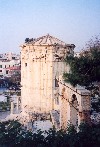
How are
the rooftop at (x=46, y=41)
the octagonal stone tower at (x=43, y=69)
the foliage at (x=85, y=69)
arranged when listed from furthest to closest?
the rooftop at (x=46, y=41)
the octagonal stone tower at (x=43, y=69)
the foliage at (x=85, y=69)

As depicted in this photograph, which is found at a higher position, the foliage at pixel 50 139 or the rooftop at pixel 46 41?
the rooftop at pixel 46 41

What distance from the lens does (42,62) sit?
20078 millimetres

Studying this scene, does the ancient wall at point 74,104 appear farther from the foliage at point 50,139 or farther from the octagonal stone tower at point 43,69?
the octagonal stone tower at point 43,69

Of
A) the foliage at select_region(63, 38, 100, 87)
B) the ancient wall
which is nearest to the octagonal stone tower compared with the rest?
the ancient wall

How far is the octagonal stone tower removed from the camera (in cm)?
1964

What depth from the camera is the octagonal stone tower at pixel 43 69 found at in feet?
64.4

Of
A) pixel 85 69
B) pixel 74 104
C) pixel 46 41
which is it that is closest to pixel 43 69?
pixel 46 41

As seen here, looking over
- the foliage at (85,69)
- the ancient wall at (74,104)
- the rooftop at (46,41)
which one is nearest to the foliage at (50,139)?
the ancient wall at (74,104)

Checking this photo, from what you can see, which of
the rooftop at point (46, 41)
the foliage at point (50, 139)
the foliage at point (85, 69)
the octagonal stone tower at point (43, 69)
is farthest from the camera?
the rooftop at point (46, 41)

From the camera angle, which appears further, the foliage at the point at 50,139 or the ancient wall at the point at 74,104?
the ancient wall at the point at 74,104

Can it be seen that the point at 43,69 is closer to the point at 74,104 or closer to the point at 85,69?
the point at 74,104

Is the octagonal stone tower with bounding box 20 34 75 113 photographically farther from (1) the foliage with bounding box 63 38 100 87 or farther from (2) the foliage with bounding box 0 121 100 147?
(2) the foliage with bounding box 0 121 100 147

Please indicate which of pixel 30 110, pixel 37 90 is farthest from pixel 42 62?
pixel 30 110

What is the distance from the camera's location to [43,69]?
66.2ft
